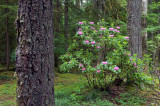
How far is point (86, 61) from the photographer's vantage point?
4348 mm

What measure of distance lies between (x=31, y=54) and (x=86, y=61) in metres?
2.89

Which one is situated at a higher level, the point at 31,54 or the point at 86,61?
the point at 31,54

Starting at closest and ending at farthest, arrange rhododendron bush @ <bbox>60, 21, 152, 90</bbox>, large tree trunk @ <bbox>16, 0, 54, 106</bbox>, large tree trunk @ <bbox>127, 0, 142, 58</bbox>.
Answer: large tree trunk @ <bbox>16, 0, 54, 106</bbox>, rhododendron bush @ <bbox>60, 21, 152, 90</bbox>, large tree trunk @ <bbox>127, 0, 142, 58</bbox>

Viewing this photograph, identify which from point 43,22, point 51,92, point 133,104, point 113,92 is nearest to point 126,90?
point 113,92

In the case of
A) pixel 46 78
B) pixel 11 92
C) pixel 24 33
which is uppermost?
pixel 24 33

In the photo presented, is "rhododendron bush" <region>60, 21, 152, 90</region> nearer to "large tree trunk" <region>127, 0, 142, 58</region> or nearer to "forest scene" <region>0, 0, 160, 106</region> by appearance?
"forest scene" <region>0, 0, 160, 106</region>

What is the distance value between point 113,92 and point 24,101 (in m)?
3.78

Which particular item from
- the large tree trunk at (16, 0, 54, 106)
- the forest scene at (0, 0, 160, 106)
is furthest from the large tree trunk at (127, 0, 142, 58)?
the large tree trunk at (16, 0, 54, 106)

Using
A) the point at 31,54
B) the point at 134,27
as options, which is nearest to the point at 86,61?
the point at 134,27

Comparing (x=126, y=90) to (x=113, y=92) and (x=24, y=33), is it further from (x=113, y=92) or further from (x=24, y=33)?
(x=24, y=33)

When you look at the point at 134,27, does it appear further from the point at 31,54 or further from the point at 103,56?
the point at 31,54

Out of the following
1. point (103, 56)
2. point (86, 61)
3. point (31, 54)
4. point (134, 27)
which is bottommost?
point (86, 61)

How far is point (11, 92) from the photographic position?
5.32m

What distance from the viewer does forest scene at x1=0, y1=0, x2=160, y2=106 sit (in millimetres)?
1572
